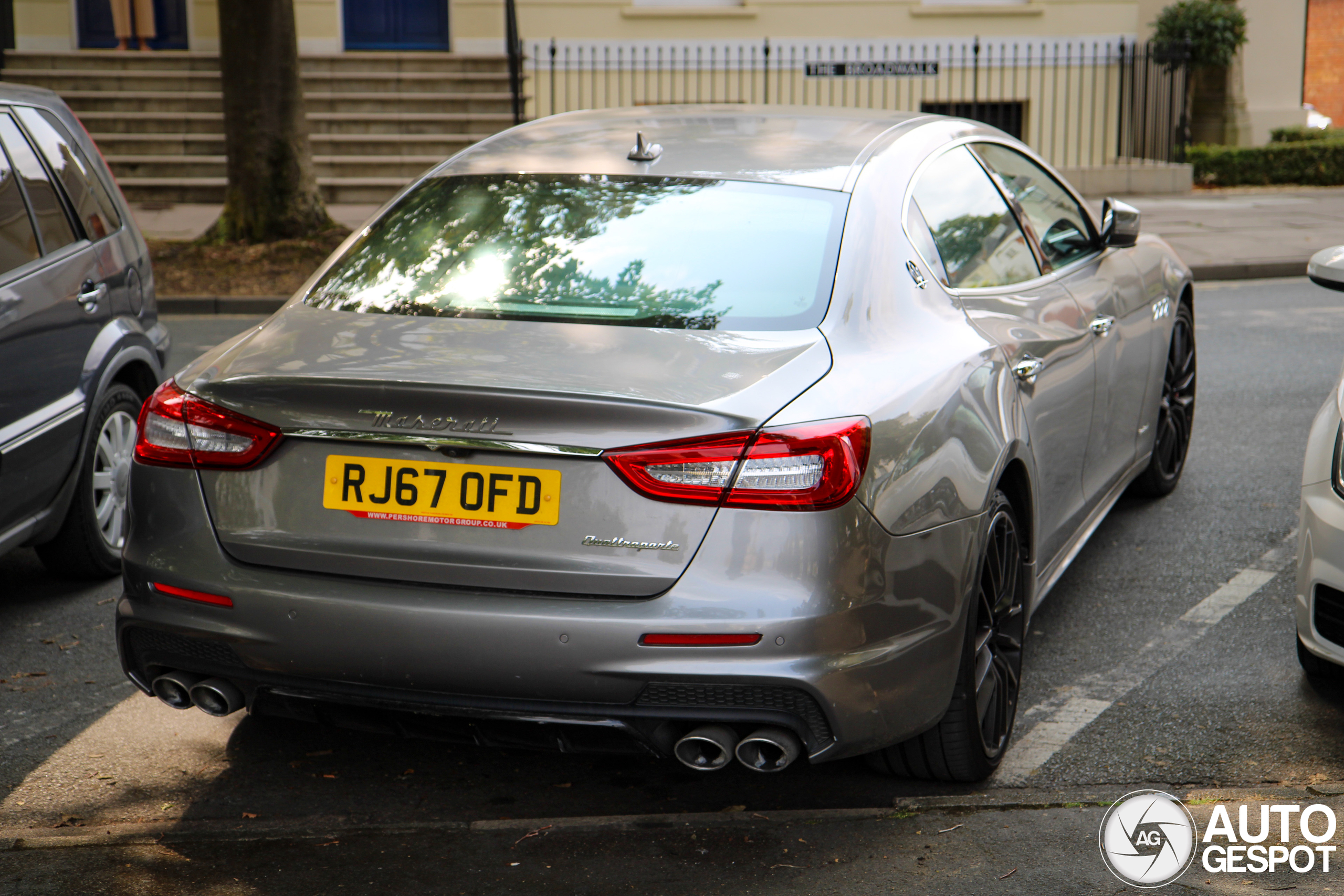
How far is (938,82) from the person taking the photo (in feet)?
65.4

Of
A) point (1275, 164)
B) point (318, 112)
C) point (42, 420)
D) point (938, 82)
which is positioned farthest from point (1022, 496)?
point (1275, 164)

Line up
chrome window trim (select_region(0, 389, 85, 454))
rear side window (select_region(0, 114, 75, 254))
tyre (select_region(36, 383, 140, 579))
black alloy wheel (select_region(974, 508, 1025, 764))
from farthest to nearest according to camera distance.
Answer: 1. tyre (select_region(36, 383, 140, 579))
2. rear side window (select_region(0, 114, 75, 254))
3. chrome window trim (select_region(0, 389, 85, 454))
4. black alloy wheel (select_region(974, 508, 1025, 764))

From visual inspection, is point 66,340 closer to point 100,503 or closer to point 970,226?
point 100,503

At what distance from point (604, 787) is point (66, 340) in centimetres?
258

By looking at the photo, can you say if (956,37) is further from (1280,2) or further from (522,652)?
(522,652)

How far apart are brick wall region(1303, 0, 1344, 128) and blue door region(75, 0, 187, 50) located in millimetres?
25901

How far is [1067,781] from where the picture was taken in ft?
11.7

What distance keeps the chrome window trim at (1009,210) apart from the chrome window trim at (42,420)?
283 centimetres

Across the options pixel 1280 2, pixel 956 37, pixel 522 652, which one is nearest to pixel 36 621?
pixel 522 652

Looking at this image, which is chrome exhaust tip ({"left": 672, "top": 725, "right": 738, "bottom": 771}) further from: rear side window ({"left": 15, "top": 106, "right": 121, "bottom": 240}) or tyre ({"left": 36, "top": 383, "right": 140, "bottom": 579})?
rear side window ({"left": 15, "top": 106, "right": 121, "bottom": 240})

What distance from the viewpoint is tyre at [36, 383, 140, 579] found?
501cm

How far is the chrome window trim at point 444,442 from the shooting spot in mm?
2824

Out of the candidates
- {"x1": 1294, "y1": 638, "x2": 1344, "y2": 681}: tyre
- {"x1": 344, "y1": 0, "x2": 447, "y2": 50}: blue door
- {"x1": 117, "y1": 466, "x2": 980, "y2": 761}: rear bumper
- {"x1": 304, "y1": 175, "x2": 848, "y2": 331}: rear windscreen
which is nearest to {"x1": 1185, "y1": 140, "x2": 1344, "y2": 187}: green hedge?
{"x1": 344, "y1": 0, "x2": 447, "y2": 50}: blue door

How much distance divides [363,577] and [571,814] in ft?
2.84
